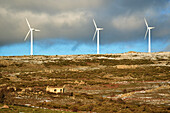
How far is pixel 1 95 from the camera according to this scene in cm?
2886

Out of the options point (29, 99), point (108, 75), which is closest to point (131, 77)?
point (108, 75)

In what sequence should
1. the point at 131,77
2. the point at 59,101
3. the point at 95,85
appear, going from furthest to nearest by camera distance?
the point at 131,77, the point at 95,85, the point at 59,101

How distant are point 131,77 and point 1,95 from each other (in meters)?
44.1

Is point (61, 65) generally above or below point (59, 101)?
above

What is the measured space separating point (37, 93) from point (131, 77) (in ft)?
106

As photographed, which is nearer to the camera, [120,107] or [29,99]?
[120,107]

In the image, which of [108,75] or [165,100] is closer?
[165,100]

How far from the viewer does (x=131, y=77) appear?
6856 cm

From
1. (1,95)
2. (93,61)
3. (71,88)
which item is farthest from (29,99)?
(93,61)

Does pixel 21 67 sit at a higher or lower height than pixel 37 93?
higher

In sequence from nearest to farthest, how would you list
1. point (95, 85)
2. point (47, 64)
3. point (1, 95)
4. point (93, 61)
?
point (1, 95) → point (95, 85) → point (47, 64) → point (93, 61)

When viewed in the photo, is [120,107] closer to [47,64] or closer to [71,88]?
[71,88]

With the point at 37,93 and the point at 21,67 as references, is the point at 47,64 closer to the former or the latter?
the point at 21,67

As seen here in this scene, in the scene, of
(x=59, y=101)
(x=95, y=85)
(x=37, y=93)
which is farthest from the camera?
(x=95, y=85)
